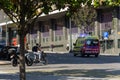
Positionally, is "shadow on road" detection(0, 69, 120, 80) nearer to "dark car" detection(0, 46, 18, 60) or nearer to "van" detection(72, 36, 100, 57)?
"dark car" detection(0, 46, 18, 60)

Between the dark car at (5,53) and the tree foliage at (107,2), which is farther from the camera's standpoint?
the dark car at (5,53)

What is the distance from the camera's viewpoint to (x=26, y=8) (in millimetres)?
10352

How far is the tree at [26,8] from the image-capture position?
1024 cm

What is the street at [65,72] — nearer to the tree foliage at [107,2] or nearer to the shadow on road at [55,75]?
the shadow on road at [55,75]

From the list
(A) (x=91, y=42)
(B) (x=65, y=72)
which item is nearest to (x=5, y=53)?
(A) (x=91, y=42)

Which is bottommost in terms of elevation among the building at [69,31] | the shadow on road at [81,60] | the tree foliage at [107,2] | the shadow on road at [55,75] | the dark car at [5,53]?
the shadow on road at [55,75]

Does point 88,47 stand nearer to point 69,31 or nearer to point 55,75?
point 55,75

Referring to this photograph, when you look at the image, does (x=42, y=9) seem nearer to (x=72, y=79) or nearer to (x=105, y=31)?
(x=72, y=79)

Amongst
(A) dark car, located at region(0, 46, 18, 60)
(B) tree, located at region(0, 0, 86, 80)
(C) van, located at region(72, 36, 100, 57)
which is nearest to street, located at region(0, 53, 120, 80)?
(A) dark car, located at region(0, 46, 18, 60)

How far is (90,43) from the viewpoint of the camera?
4984 cm

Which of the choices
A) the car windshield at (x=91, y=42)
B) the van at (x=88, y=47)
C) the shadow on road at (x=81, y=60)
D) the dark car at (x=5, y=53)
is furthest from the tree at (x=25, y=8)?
the car windshield at (x=91, y=42)

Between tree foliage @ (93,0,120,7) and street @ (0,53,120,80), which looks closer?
tree foliage @ (93,0,120,7)

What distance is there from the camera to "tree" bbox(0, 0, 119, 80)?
33.6 feet

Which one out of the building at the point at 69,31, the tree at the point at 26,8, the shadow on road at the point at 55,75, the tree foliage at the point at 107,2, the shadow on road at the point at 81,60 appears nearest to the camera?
the tree foliage at the point at 107,2
